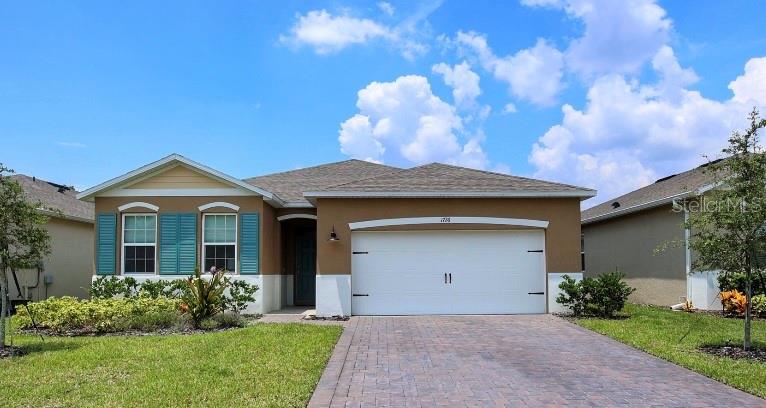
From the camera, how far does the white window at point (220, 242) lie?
16.4m

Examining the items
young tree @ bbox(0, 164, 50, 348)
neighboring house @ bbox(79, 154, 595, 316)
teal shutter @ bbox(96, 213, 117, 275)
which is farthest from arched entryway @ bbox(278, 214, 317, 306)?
young tree @ bbox(0, 164, 50, 348)

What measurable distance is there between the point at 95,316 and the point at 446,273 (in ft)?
26.2

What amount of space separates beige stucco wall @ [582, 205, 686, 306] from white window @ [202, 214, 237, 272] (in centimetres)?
1060

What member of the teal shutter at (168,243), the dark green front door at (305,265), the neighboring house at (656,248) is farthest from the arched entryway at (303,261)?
the neighboring house at (656,248)

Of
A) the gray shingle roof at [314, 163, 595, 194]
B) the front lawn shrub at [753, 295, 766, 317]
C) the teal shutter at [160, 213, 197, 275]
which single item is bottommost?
the front lawn shrub at [753, 295, 766, 317]

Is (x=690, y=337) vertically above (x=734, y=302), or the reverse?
(x=734, y=302)

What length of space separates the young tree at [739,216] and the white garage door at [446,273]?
579 cm

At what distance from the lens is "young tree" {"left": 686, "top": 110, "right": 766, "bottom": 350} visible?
382 inches

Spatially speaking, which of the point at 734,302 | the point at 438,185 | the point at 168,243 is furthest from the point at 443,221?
the point at 168,243

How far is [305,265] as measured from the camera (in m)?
19.4

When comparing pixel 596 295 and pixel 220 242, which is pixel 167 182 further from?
pixel 596 295

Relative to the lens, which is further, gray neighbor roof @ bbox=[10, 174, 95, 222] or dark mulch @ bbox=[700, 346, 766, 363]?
gray neighbor roof @ bbox=[10, 174, 95, 222]

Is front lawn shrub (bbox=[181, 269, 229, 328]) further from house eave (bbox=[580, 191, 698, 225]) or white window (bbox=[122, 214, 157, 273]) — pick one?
house eave (bbox=[580, 191, 698, 225])

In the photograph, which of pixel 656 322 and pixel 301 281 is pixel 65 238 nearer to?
pixel 301 281
